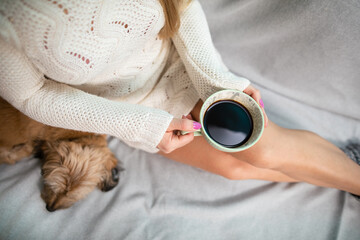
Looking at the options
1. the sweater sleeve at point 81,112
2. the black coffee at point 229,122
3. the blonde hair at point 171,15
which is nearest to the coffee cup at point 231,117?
the black coffee at point 229,122

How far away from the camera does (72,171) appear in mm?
915

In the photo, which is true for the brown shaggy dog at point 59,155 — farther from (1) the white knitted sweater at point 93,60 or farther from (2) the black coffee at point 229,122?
(2) the black coffee at point 229,122

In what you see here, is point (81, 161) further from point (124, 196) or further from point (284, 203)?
point (284, 203)

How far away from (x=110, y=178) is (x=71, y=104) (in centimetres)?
47

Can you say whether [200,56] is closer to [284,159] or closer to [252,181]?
[284,159]

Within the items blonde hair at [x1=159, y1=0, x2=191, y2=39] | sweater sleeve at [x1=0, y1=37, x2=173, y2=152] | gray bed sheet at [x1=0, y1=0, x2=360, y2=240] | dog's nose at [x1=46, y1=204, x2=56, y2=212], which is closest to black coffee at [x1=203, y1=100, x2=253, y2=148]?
sweater sleeve at [x1=0, y1=37, x2=173, y2=152]

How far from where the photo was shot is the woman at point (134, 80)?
515mm

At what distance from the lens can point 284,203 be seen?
3.36ft

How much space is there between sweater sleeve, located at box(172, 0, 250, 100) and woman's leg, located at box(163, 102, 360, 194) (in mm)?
149

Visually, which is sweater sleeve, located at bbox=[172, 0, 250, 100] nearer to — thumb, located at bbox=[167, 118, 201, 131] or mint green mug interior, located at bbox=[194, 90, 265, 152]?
Result: mint green mug interior, located at bbox=[194, 90, 265, 152]

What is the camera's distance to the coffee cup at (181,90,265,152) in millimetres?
630

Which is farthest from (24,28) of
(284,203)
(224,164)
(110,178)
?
→ (284,203)

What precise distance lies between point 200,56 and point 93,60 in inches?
14.0

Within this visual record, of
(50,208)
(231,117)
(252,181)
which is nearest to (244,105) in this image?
(231,117)
